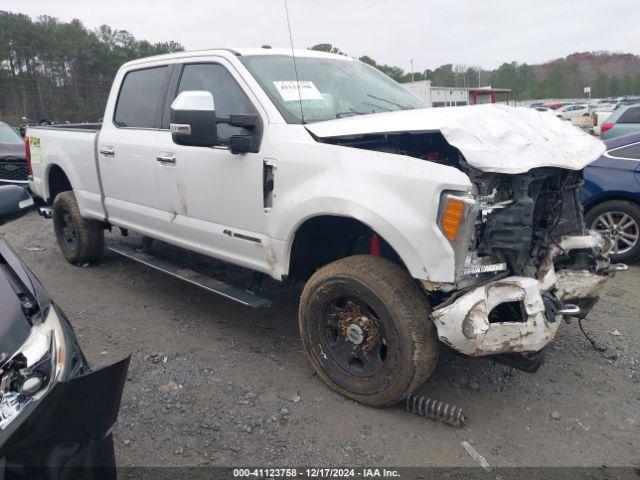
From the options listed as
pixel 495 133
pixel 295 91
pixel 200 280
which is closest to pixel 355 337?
pixel 495 133

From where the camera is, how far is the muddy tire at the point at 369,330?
291 centimetres

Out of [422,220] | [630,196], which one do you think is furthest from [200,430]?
[630,196]

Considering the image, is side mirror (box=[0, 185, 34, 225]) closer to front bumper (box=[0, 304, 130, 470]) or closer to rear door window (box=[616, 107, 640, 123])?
front bumper (box=[0, 304, 130, 470])

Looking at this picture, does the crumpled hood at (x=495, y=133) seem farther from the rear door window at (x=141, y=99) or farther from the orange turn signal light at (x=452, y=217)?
the rear door window at (x=141, y=99)

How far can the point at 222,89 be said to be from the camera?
392 cm

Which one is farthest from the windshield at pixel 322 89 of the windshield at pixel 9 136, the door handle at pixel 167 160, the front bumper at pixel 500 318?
the windshield at pixel 9 136

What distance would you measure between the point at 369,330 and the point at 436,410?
583 mm

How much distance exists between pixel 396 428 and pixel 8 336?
6.64 ft

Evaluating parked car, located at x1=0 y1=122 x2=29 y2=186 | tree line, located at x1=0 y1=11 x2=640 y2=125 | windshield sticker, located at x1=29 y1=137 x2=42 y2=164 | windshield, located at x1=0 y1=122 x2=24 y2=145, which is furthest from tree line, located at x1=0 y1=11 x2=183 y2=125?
windshield sticker, located at x1=29 y1=137 x2=42 y2=164

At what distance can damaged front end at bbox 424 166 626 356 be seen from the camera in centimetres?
276

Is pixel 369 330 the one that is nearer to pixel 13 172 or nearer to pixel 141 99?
pixel 141 99

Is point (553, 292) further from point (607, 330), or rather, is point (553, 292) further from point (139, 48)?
point (139, 48)

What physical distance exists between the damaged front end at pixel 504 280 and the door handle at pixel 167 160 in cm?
225

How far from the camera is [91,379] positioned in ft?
5.73
